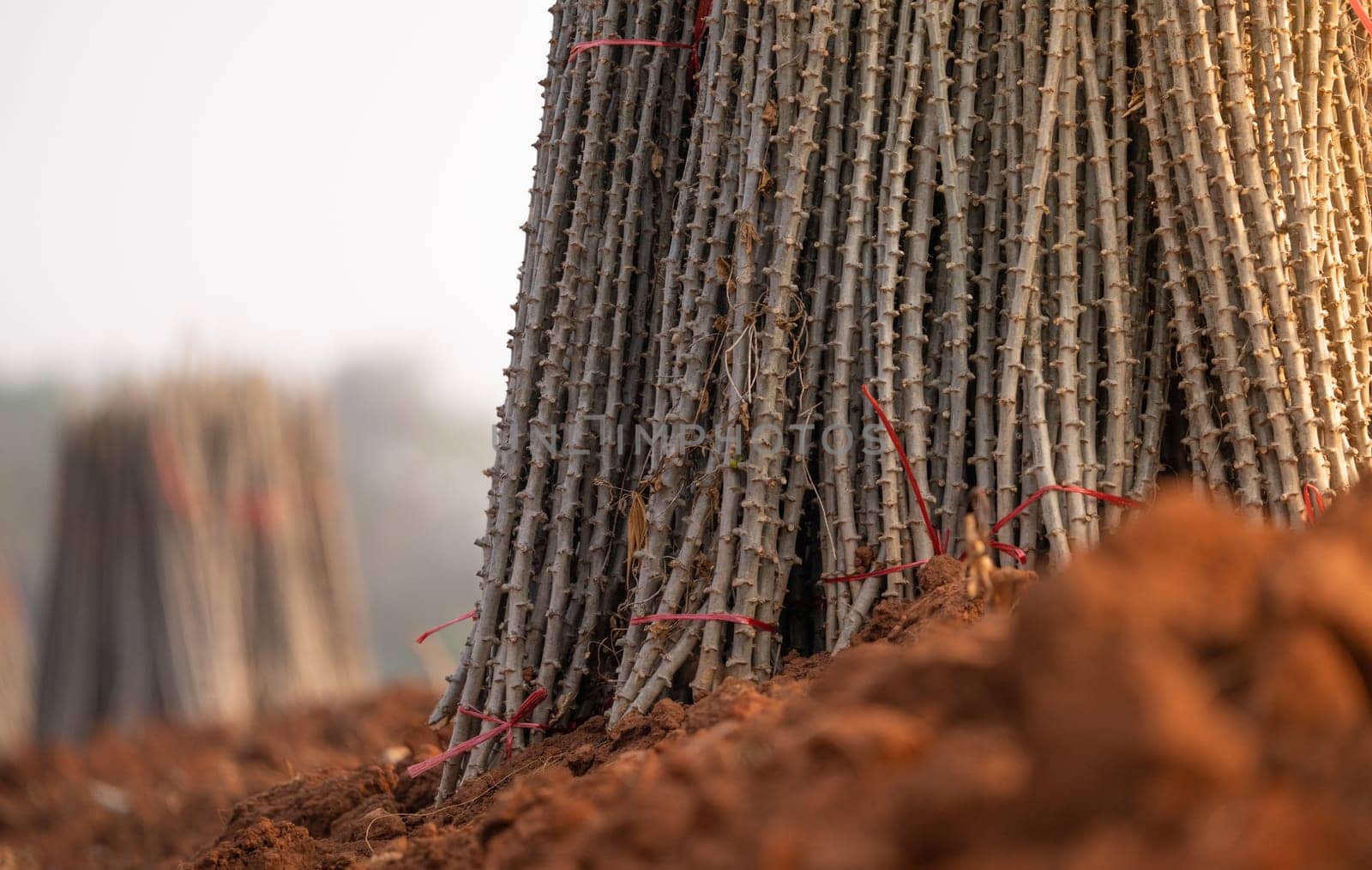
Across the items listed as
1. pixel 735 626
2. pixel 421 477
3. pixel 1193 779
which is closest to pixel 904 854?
pixel 1193 779

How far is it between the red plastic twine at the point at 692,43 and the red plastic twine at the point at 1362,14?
1366mm

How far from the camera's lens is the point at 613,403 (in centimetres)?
275

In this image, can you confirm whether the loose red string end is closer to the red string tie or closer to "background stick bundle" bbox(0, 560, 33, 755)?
the red string tie

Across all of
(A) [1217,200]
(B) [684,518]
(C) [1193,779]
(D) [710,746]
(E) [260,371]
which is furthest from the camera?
(E) [260,371]

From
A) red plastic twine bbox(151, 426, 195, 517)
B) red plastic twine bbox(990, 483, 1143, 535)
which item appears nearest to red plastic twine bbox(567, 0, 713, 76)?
red plastic twine bbox(990, 483, 1143, 535)

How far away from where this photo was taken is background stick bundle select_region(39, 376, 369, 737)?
24.6 ft

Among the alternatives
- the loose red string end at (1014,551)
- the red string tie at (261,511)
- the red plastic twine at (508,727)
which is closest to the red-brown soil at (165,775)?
the red plastic twine at (508,727)

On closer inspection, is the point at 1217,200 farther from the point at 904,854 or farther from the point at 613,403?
the point at 904,854

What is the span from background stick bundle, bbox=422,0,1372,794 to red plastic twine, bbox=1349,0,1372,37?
4 cm

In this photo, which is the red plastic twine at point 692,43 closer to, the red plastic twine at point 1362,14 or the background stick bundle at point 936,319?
the background stick bundle at point 936,319

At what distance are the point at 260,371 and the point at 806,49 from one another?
259 inches

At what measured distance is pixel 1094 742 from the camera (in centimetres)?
98

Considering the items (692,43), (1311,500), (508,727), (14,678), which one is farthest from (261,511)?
(1311,500)

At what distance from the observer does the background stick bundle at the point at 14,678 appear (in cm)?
779
